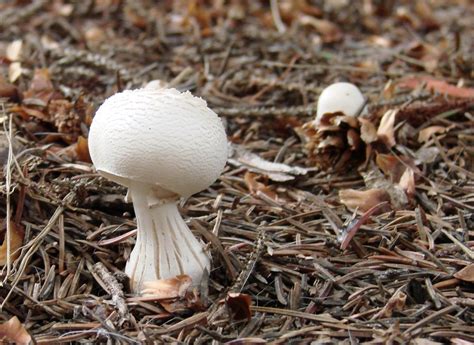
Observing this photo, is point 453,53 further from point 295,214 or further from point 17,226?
point 17,226

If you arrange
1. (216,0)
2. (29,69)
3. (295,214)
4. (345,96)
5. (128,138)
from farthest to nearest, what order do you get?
(216,0) < (29,69) < (345,96) < (295,214) < (128,138)

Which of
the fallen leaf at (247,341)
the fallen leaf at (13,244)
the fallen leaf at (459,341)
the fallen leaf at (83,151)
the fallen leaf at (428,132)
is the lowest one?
the fallen leaf at (459,341)

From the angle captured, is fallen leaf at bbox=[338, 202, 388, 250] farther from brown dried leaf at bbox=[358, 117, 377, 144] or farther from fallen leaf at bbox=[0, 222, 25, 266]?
fallen leaf at bbox=[0, 222, 25, 266]

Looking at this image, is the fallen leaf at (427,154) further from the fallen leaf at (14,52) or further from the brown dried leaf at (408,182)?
the fallen leaf at (14,52)

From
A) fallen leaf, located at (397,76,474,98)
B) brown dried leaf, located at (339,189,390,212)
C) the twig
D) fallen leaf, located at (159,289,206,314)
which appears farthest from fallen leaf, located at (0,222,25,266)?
fallen leaf, located at (397,76,474,98)

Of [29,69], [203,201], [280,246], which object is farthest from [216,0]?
[280,246]

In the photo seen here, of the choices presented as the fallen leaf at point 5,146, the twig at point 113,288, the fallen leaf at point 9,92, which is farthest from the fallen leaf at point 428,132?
the fallen leaf at point 9,92
